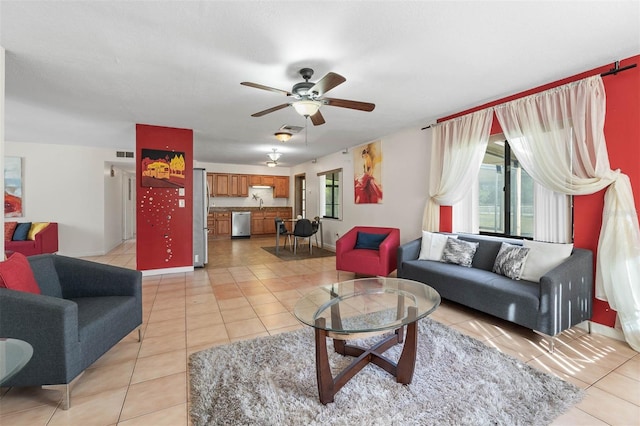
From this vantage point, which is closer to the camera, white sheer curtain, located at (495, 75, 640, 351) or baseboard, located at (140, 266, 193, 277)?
white sheer curtain, located at (495, 75, 640, 351)

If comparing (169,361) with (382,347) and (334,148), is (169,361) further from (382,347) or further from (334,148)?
(334,148)

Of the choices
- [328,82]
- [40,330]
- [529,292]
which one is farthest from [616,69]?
[40,330]

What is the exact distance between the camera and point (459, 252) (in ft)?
11.1

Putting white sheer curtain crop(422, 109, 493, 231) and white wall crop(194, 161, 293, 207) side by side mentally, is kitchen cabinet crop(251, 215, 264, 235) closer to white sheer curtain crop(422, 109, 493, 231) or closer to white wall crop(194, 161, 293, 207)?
white wall crop(194, 161, 293, 207)

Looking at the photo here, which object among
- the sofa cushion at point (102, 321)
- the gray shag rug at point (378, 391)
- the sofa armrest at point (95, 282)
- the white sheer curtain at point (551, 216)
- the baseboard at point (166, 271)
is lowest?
the gray shag rug at point (378, 391)

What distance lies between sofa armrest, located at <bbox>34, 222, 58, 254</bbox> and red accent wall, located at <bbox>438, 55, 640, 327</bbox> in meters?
8.06

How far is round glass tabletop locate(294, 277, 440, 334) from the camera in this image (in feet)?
5.74

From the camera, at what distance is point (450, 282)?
3.03 meters

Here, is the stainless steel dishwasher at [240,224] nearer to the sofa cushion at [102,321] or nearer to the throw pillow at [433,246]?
the throw pillow at [433,246]

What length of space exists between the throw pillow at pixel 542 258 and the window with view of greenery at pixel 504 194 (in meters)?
0.59

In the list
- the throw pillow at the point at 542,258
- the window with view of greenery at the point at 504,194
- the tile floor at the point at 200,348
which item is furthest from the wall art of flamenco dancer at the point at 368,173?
the throw pillow at the point at 542,258

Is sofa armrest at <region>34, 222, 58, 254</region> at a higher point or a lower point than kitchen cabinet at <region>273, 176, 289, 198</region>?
lower

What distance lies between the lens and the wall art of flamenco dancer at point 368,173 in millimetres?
5480

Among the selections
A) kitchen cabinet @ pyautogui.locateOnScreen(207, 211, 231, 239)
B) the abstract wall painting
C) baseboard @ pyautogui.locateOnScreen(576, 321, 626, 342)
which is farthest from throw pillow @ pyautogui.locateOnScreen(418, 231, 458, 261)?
the abstract wall painting
